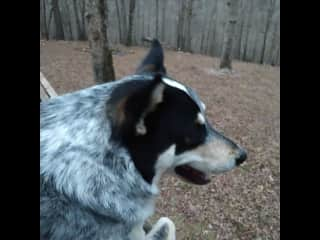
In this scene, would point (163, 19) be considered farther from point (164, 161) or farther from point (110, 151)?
point (110, 151)

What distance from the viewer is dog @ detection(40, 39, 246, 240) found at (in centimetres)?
135

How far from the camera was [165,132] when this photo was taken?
61.2 inches

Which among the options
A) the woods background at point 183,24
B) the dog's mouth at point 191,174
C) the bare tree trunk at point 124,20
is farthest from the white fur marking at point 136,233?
the bare tree trunk at point 124,20

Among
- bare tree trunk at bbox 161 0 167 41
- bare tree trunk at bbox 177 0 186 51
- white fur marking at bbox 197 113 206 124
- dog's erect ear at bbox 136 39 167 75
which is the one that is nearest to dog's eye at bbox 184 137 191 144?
white fur marking at bbox 197 113 206 124

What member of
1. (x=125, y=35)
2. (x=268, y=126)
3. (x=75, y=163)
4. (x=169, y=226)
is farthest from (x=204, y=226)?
(x=125, y=35)

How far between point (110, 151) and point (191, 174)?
0.65 metres

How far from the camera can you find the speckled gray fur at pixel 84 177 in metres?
1.34

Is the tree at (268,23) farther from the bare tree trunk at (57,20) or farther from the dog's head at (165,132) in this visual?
the dog's head at (165,132)

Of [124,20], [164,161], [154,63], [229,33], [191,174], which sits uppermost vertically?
[154,63]

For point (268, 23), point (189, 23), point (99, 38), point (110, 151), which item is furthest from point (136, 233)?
point (189, 23)

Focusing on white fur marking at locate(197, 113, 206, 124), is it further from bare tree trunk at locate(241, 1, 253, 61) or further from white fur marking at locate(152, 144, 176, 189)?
bare tree trunk at locate(241, 1, 253, 61)
